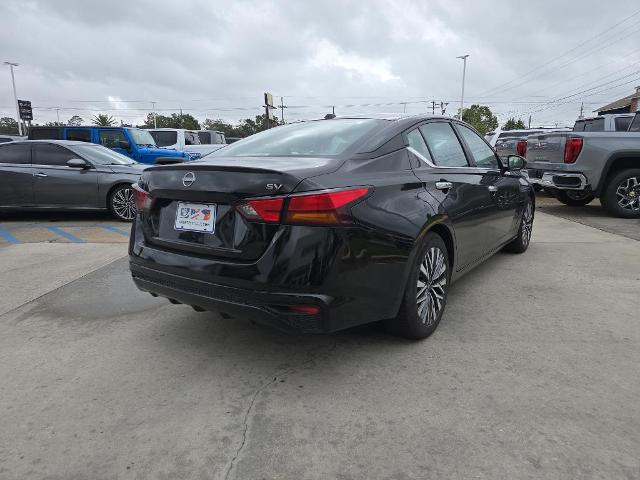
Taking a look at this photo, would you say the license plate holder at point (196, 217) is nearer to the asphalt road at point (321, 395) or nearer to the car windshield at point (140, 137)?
the asphalt road at point (321, 395)

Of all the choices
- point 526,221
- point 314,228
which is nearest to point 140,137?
point 526,221

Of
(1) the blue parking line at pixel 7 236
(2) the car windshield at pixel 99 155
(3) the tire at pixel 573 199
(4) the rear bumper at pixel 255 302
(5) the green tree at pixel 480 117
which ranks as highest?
(5) the green tree at pixel 480 117

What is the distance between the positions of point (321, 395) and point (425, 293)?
39.3 inches

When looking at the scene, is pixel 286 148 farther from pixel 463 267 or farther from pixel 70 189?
Answer: pixel 70 189

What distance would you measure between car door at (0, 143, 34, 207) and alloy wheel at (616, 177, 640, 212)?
392 inches

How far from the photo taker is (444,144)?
363 cm

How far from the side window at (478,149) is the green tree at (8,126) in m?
85.0

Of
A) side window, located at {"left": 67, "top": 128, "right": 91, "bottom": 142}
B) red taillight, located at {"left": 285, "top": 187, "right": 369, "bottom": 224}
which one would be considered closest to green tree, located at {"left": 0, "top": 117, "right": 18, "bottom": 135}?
side window, located at {"left": 67, "top": 128, "right": 91, "bottom": 142}

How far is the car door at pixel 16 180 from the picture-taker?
795 cm

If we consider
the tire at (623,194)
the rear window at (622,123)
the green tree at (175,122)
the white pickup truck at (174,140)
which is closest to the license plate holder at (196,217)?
the tire at (623,194)

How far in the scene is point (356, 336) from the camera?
3174 millimetres

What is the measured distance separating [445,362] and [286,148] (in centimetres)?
171

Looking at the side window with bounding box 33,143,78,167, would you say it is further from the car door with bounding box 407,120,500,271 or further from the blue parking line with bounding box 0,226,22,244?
the car door with bounding box 407,120,500,271

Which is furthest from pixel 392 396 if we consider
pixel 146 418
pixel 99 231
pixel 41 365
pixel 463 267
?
pixel 99 231
